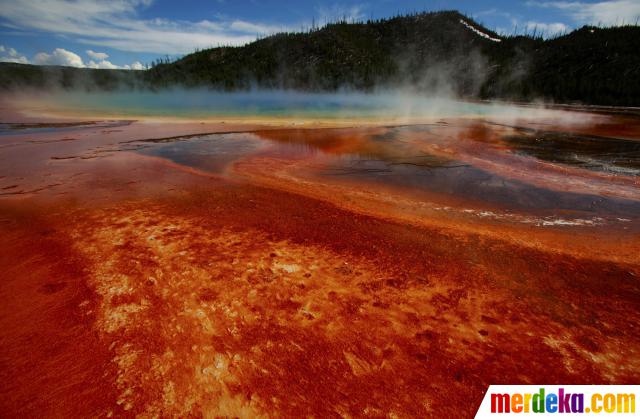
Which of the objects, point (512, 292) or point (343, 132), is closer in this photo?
point (512, 292)

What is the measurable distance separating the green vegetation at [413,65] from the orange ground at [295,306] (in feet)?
160

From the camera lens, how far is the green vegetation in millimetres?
48500

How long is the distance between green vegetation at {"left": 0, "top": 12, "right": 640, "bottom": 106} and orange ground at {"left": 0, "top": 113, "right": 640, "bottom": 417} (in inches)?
1922

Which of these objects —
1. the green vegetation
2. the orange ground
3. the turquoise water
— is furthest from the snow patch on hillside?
the orange ground

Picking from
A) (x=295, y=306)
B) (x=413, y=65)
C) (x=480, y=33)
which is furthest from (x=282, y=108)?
(x=480, y=33)

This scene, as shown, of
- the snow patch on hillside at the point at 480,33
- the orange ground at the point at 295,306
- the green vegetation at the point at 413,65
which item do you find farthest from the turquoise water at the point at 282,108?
the snow patch on hillside at the point at 480,33

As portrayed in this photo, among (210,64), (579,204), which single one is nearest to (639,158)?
(579,204)

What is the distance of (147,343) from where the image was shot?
105 inches

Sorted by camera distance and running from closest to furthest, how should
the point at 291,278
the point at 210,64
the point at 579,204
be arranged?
1. the point at 291,278
2. the point at 579,204
3. the point at 210,64

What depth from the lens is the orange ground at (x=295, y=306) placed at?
229cm

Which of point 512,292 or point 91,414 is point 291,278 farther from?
point 512,292

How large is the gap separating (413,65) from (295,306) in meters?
115

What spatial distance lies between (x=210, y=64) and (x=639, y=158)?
12073 cm

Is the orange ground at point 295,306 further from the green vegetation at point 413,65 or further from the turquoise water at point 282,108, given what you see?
the green vegetation at point 413,65
